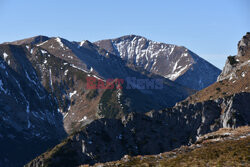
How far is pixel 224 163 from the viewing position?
39.7 m

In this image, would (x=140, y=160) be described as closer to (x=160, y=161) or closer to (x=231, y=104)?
(x=160, y=161)

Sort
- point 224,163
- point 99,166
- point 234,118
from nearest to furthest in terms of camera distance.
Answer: point 224,163, point 99,166, point 234,118

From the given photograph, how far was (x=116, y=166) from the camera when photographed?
4709cm

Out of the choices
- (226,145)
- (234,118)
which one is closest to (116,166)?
(226,145)

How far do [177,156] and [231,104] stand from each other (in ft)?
529

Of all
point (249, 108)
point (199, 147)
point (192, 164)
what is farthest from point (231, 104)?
point (192, 164)

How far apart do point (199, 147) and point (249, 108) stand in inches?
6291

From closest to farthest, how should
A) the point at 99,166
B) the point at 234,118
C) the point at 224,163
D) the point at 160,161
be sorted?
the point at 224,163 → the point at 160,161 → the point at 99,166 → the point at 234,118

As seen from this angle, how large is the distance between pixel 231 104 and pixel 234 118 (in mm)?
12936

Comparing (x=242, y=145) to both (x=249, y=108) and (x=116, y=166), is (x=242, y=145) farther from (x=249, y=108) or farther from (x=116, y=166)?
(x=249, y=108)

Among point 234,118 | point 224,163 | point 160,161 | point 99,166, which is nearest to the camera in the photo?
point 224,163

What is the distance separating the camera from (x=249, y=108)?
654 ft

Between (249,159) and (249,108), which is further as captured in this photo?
(249,108)

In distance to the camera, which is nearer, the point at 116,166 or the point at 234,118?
the point at 116,166
